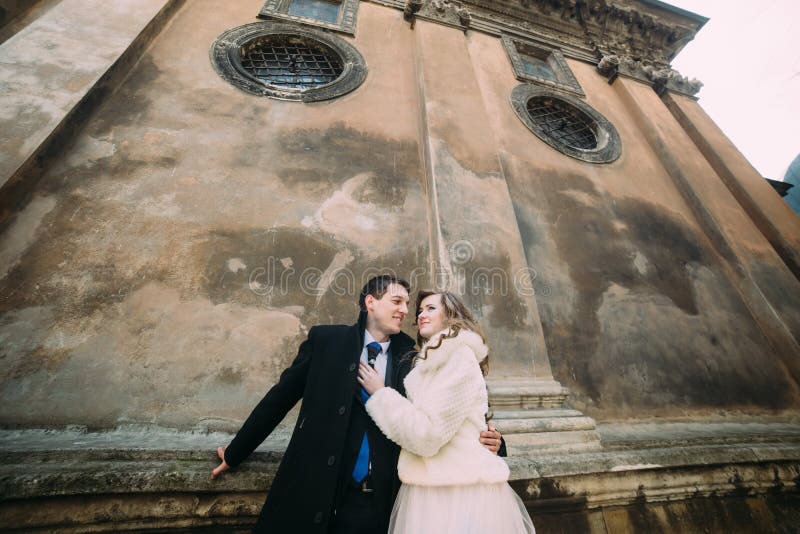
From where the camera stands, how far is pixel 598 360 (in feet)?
11.4

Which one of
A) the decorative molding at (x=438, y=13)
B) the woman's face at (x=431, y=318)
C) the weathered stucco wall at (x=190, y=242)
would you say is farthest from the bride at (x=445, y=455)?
the decorative molding at (x=438, y=13)

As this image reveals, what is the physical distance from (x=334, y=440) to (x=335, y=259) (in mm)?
2020

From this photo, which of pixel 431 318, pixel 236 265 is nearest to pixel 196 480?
pixel 431 318

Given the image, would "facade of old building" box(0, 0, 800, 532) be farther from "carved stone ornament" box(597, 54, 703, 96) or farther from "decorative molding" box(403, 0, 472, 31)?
"carved stone ornament" box(597, 54, 703, 96)

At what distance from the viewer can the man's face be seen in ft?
5.83

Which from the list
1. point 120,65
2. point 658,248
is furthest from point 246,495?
point 658,248

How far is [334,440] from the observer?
1.40 m

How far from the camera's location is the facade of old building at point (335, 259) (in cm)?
214

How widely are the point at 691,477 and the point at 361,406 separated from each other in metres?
2.46

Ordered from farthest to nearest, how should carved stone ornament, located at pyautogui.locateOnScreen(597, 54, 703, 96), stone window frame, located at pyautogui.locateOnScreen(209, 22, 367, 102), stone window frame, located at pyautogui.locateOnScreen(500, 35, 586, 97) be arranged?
carved stone ornament, located at pyautogui.locateOnScreen(597, 54, 703, 96)
stone window frame, located at pyautogui.locateOnScreen(500, 35, 586, 97)
stone window frame, located at pyautogui.locateOnScreen(209, 22, 367, 102)

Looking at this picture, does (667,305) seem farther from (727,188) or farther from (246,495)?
(246,495)

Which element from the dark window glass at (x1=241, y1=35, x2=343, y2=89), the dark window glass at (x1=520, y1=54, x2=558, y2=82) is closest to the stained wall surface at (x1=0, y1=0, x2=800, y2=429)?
the dark window glass at (x1=241, y1=35, x2=343, y2=89)

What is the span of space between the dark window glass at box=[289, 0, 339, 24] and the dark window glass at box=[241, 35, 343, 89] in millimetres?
837

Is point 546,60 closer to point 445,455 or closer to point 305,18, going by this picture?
point 305,18
